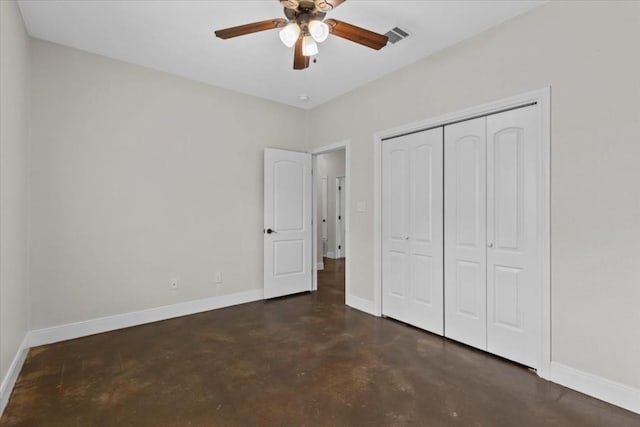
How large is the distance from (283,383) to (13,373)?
2017 mm

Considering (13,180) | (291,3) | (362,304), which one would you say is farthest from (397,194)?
(13,180)

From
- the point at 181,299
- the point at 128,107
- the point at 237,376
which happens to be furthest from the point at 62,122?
the point at 237,376

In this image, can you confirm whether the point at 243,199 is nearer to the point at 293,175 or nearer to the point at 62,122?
the point at 293,175

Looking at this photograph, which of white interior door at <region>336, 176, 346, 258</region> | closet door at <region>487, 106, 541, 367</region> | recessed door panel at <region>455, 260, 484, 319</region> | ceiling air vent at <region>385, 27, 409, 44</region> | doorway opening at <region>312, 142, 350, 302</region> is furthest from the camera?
white interior door at <region>336, 176, 346, 258</region>

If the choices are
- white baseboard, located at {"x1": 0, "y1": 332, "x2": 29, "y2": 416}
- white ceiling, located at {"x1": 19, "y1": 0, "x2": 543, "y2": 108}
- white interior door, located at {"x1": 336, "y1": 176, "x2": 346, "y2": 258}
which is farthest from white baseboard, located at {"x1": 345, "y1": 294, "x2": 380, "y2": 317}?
white interior door, located at {"x1": 336, "y1": 176, "x2": 346, "y2": 258}

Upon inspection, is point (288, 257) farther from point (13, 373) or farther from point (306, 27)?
point (306, 27)

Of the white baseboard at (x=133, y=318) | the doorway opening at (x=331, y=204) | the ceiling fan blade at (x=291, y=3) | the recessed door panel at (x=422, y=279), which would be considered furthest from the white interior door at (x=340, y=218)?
the ceiling fan blade at (x=291, y=3)

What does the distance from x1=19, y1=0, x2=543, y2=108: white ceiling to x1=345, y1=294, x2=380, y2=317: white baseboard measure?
8.87 ft

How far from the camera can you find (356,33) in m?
2.26

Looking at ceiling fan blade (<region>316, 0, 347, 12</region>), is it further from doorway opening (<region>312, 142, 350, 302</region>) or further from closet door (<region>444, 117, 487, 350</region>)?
doorway opening (<region>312, 142, 350, 302</region>)

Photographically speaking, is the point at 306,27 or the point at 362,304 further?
the point at 362,304

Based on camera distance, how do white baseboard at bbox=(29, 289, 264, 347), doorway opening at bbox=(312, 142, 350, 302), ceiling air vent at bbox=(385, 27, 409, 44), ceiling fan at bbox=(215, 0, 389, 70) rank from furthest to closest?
doorway opening at bbox=(312, 142, 350, 302) < white baseboard at bbox=(29, 289, 264, 347) < ceiling air vent at bbox=(385, 27, 409, 44) < ceiling fan at bbox=(215, 0, 389, 70)

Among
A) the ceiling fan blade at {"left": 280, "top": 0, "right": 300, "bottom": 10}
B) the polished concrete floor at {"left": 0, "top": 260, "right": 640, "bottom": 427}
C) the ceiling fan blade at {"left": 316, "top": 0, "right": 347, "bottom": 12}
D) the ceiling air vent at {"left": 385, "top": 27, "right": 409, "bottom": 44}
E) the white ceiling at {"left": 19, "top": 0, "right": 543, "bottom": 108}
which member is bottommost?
the polished concrete floor at {"left": 0, "top": 260, "right": 640, "bottom": 427}

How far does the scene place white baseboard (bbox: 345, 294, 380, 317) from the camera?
3779 mm
